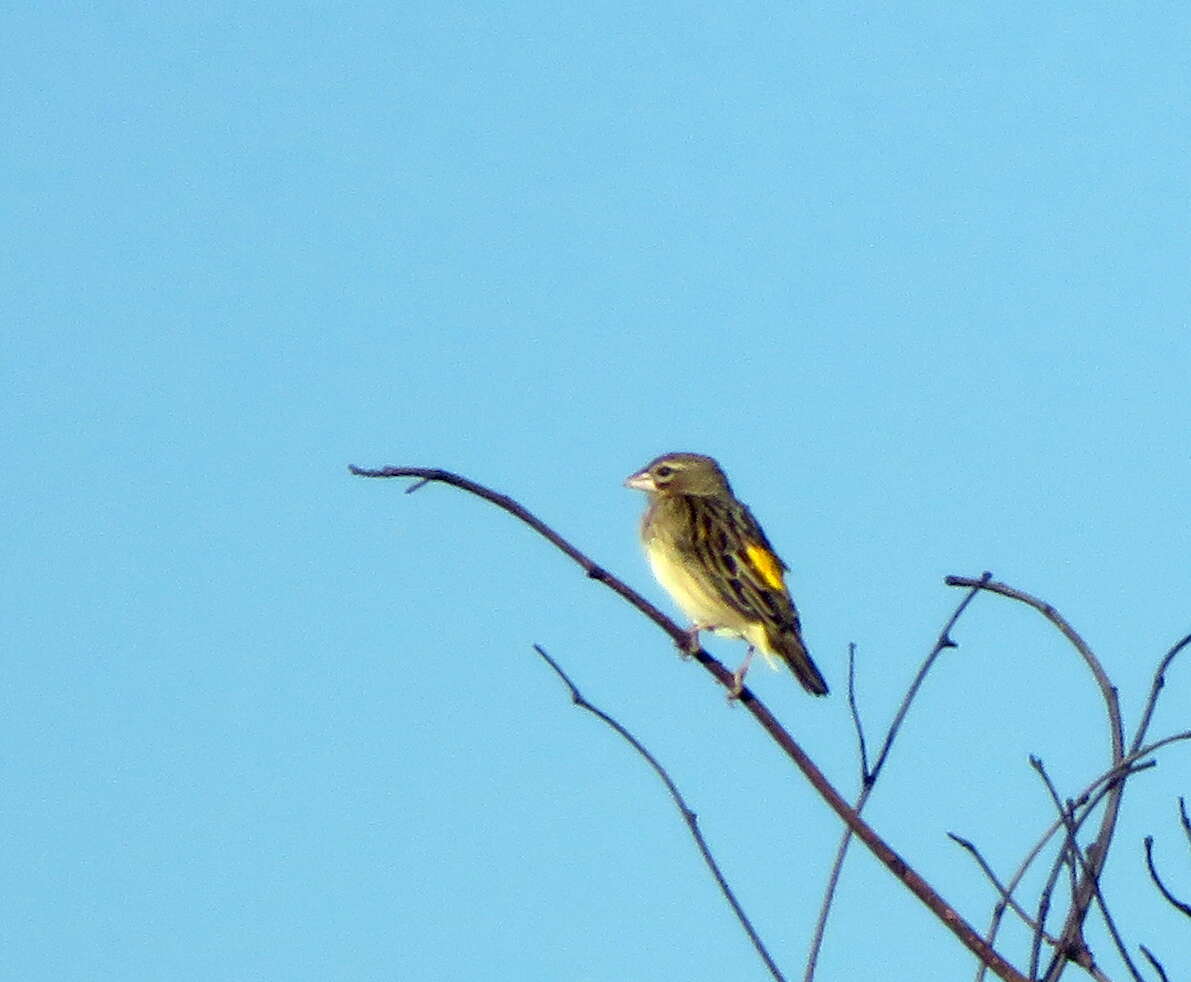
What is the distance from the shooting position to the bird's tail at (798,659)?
Answer: 9.41 metres

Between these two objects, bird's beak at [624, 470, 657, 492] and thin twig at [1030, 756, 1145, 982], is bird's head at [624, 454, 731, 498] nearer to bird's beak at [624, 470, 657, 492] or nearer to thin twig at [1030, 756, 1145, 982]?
bird's beak at [624, 470, 657, 492]

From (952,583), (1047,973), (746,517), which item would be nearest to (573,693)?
(952,583)

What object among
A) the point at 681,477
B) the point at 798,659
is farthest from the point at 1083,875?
the point at 681,477

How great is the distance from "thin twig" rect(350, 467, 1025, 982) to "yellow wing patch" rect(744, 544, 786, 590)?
5.13 m

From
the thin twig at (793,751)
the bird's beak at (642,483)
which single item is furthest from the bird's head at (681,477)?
the thin twig at (793,751)

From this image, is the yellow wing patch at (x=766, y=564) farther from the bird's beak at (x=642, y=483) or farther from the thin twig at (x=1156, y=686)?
the thin twig at (x=1156, y=686)

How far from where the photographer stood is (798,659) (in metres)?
9.40

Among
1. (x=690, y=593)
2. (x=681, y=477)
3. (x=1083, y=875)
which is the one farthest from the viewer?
(x=681, y=477)

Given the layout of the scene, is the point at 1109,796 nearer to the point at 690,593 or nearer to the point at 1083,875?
the point at 1083,875

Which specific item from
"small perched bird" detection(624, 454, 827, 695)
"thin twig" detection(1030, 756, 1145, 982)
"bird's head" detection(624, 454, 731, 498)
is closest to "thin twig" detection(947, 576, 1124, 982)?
"thin twig" detection(1030, 756, 1145, 982)

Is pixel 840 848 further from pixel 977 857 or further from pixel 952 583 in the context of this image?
pixel 952 583

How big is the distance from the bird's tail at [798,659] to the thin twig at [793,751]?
475 centimetres

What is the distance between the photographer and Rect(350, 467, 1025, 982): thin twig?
340 centimetres

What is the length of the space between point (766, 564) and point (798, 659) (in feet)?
2.24
